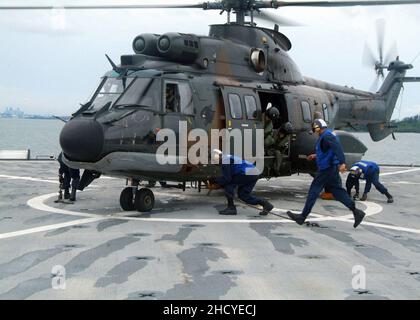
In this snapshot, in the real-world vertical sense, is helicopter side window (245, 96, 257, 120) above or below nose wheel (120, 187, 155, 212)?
above

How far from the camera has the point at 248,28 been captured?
11.8 meters

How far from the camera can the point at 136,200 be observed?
377 inches

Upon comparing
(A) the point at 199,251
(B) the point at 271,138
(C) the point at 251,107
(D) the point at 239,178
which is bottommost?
(A) the point at 199,251

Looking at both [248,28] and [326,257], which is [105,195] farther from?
[326,257]

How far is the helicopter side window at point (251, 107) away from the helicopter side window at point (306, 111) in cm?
172

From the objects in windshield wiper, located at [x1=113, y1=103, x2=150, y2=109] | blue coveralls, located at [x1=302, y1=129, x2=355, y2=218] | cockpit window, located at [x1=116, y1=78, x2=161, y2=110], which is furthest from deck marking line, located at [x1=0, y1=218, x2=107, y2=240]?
blue coveralls, located at [x1=302, y1=129, x2=355, y2=218]

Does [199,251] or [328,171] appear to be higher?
[328,171]

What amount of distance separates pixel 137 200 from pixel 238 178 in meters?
1.73

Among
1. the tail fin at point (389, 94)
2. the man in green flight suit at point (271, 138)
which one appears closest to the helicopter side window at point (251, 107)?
the man in green flight suit at point (271, 138)

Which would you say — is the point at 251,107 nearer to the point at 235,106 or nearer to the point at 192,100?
the point at 235,106

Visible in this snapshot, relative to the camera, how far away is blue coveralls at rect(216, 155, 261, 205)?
30.8 feet

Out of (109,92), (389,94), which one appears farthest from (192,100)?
(389,94)

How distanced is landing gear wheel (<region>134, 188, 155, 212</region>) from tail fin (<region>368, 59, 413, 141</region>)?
29.7 feet

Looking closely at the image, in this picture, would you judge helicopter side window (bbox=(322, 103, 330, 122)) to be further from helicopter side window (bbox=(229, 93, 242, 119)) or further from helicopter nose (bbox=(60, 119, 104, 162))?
helicopter nose (bbox=(60, 119, 104, 162))
